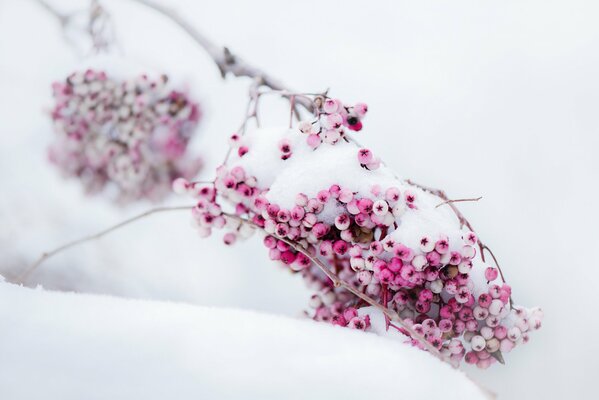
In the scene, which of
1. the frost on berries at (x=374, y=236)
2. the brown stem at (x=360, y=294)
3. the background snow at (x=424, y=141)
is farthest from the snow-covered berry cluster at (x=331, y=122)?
the background snow at (x=424, y=141)

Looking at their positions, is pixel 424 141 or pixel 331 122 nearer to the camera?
pixel 331 122

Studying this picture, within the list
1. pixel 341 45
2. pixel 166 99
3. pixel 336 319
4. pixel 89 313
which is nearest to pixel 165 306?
pixel 89 313

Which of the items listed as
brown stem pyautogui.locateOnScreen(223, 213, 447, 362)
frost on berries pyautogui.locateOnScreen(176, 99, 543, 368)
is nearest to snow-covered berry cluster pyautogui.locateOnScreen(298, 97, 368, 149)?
frost on berries pyautogui.locateOnScreen(176, 99, 543, 368)

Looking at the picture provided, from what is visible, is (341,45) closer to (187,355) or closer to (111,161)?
A: (111,161)

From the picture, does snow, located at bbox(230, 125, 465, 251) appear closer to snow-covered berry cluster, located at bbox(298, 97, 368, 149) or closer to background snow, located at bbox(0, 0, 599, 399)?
snow-covered berry cluster, located at bbox(298, 97, 368, 149)

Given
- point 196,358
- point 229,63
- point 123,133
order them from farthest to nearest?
point 123,133, point 229,63, point 196,358

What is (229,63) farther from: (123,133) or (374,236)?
(374,236)

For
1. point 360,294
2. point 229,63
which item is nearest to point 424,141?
point 229,63
